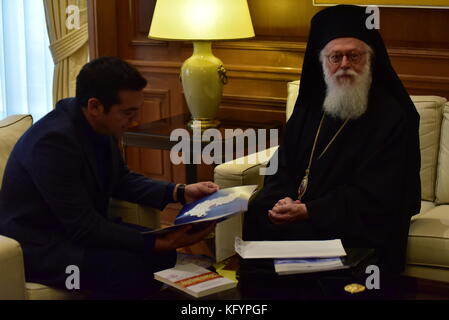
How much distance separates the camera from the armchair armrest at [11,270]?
234 cm

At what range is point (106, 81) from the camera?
97.5 inches

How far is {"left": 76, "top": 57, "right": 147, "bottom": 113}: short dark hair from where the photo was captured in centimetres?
248

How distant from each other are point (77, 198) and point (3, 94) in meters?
3.07

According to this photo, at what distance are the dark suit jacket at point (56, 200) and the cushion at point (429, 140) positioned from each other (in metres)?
1.45

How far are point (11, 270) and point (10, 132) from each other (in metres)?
0.75

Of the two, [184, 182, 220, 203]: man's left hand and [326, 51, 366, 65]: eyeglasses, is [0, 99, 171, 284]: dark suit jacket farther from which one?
[326, 51, 366, 65]: eyeglasses

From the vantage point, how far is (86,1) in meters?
4.70

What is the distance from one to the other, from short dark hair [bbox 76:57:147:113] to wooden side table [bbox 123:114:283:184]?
1.17 metres

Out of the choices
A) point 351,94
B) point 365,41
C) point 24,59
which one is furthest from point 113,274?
point 24,59

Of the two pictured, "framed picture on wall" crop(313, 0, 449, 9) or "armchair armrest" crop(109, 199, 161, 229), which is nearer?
"armchair armrest" crop(109, 199, 161, 229)

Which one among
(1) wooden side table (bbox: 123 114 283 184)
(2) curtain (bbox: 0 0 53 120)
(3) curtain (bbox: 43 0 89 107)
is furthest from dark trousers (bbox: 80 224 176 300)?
(2) curtain (bbox: 0 0 53 120)

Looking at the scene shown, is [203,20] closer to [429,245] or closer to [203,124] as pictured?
[203,124]
